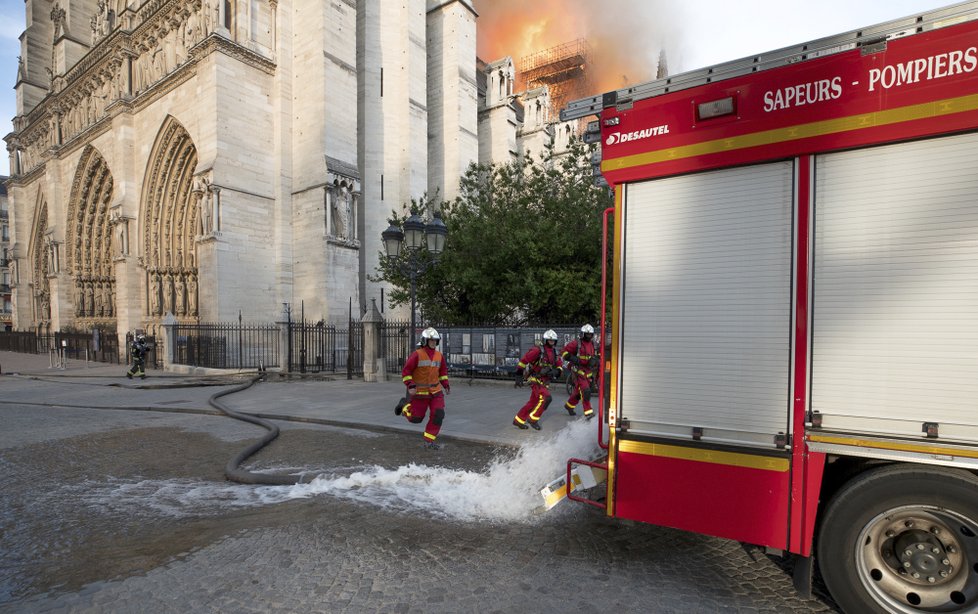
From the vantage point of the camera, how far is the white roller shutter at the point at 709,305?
289 centimetres

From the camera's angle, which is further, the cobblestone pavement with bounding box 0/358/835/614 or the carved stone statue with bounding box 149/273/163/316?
the carved stone statue with bounding box 149/273/163/316

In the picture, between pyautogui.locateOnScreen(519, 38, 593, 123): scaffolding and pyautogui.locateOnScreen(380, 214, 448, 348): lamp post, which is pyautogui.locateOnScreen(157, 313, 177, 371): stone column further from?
pyautogui.locateOnScreen(519, 38, 593, 123): scaffolding

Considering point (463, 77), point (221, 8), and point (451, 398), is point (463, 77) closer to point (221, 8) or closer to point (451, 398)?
point (221, 8)

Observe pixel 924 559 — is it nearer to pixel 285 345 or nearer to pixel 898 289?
pixel 898 289

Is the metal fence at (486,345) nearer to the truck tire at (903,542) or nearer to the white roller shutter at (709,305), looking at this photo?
the white roller shutter at (709,305)

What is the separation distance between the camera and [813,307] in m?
2.78

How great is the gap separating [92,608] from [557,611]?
8.76ft

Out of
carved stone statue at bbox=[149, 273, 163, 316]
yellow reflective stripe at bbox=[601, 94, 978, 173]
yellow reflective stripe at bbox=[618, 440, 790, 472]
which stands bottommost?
yellow reflective stripe at bbox=[618, 440, 790, 472]

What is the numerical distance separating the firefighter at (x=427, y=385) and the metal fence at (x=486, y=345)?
6.75 m

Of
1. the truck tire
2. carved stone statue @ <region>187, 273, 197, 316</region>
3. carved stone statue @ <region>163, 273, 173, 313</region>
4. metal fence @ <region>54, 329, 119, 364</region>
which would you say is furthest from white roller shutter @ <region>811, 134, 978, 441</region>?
metal fence @ <region>54, 329, 119, 364</region>

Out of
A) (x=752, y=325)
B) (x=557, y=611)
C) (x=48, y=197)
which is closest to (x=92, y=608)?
(x=557, y=611)

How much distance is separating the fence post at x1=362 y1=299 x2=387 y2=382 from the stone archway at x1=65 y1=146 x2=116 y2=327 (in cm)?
2734

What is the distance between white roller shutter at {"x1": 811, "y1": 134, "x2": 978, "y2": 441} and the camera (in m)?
2.43

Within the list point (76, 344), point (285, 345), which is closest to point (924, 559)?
point (285, 345)
